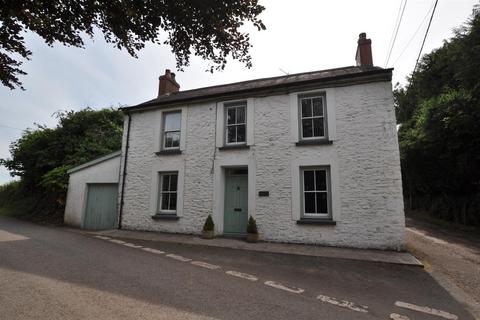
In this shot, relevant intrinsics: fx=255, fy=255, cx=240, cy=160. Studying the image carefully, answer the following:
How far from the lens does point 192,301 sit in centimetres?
396

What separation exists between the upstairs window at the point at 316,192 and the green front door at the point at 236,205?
221 centimetres

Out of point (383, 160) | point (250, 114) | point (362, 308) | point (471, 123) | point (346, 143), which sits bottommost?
point (362, 308)

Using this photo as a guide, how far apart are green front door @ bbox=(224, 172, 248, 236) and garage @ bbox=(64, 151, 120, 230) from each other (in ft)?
17.4

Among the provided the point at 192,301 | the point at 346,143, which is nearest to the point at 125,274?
the point at 192,301

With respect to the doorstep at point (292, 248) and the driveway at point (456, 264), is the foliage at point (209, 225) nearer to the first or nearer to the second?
the doorstep at point (292, 248)

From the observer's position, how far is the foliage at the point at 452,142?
12766mm

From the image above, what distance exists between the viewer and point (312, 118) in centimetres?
908

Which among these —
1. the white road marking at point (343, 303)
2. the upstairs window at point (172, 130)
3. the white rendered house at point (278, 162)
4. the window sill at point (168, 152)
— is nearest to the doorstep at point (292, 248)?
the white rendered house at point (278, 162)

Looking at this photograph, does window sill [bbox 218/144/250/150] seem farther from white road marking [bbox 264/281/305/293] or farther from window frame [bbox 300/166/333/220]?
white road marking [bbox 264/281/305/293]

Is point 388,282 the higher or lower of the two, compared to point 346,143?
lower

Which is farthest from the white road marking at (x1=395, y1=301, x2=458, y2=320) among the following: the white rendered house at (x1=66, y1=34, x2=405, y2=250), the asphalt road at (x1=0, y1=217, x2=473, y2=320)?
the white rendered house at (x1=66, y1=34, x2=405, y2=250)

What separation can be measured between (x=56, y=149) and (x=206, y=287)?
612 inches

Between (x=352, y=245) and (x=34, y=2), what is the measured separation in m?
8.95

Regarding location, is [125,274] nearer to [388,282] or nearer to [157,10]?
[157,10]
